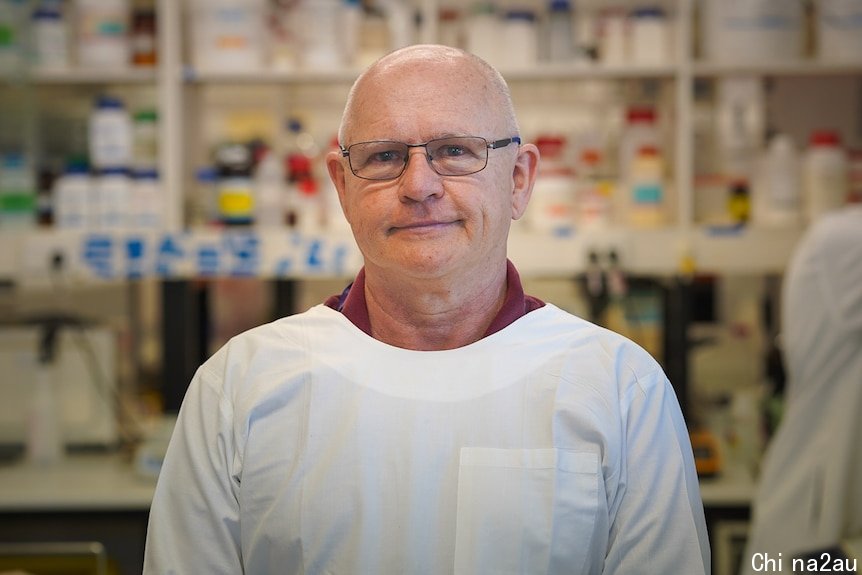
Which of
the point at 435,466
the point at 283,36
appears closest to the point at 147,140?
the point at 283,36

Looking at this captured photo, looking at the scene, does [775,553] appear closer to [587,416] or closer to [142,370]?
[587,416]

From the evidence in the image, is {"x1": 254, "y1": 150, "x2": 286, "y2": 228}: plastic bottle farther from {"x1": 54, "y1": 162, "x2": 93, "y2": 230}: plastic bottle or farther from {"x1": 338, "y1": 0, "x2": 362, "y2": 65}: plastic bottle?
{"x1": 54, "y1": 162, "x2": 93, "y2": 230}: plastic bottle

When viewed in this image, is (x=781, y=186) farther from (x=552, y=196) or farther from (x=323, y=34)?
(x=323, y=34)

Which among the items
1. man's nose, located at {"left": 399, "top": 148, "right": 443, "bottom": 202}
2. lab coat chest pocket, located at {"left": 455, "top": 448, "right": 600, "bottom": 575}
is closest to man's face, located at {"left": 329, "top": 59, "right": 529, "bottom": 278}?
man's nose, located at {"left": 399, "top": 148, "right": 443, "bottom": 202}

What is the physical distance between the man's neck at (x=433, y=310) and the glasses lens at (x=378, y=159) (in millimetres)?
126

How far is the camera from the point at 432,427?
1.13 m

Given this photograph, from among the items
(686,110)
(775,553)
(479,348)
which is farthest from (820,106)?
(479,348)

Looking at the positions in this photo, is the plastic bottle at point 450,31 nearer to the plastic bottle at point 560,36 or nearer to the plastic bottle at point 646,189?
the plastic bottle at point 560,36

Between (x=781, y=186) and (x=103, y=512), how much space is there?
2007mm

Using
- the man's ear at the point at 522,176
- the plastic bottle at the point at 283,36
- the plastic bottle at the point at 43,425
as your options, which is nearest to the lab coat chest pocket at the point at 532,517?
the man's ear at the point at 522,176

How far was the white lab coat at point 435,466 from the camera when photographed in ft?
3.59

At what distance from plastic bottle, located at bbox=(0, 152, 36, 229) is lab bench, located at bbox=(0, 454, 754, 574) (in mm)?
739

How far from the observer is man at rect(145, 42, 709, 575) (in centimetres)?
109

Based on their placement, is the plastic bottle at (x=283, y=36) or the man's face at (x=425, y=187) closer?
the man's face at (x=425, y=187)
